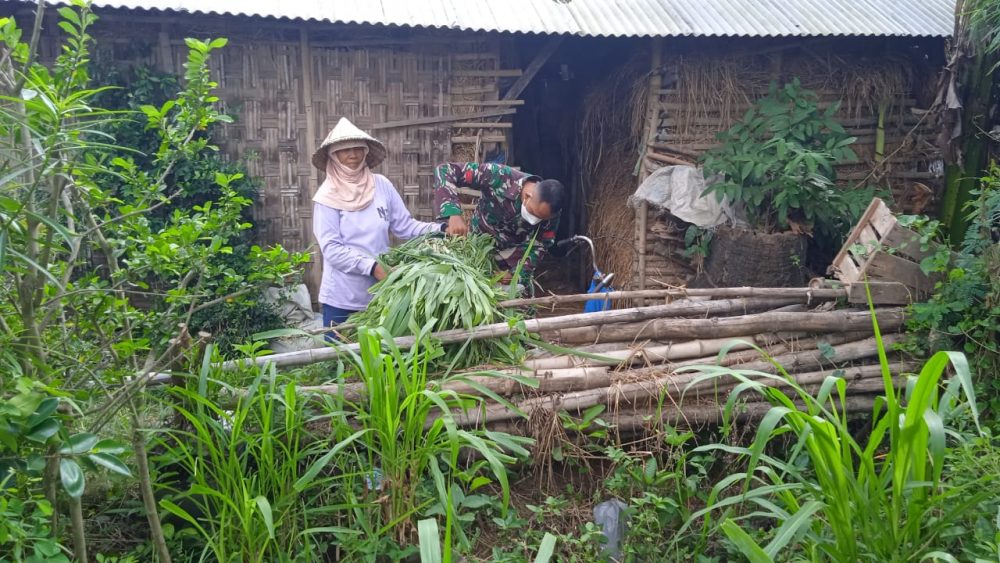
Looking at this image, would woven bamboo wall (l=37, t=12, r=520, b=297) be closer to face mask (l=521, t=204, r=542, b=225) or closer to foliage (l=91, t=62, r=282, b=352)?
foliage (l=91, t=62, r=282, b=352)

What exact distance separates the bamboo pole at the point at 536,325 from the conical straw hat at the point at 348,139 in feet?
5.48

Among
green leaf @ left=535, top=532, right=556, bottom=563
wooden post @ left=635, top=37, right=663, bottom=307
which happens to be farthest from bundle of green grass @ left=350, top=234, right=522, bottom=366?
wooden post @ left=635, top=37, right=663, bottom=307

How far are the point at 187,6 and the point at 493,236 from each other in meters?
2.88

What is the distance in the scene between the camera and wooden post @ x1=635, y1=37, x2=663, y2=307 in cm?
612

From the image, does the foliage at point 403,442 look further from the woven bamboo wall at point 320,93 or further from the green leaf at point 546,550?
the woven bamboo wall at point 320,93

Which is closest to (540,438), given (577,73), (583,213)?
(583,213)

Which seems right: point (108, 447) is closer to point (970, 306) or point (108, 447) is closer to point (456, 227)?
point (456, 227)

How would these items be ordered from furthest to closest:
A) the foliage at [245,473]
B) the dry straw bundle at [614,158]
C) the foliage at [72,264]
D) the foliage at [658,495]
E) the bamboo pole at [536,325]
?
1. the dry straw bundle at [614,158]
2. the bamboo pole at [536,325]
3. the foliage at [658,495]
4. the foliage at [245,473]
5. the foliage at [72,264]

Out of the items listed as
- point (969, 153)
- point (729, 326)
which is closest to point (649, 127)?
point (969, 153)

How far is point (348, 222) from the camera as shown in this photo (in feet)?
13.9

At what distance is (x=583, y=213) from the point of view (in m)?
8.02

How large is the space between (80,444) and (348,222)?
8.78ft

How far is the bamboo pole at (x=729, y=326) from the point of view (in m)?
3.33

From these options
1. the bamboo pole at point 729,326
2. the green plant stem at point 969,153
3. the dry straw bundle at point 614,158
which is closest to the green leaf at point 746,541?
the bamboo pole at point 729,326
